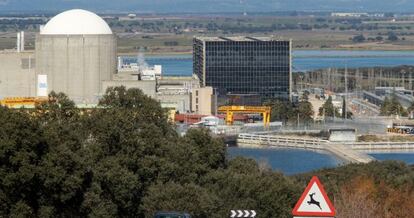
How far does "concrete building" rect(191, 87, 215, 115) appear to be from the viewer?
5800 centimetres

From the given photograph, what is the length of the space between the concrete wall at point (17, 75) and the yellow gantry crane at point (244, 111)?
41.3 ft

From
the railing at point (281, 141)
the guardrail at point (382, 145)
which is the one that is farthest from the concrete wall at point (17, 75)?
the guardrail at point (382, 145)

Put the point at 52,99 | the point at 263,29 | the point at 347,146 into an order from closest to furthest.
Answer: the point at 52,99
the point at 347,146
the point at 263,29

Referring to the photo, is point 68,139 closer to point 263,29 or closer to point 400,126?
point 400,126

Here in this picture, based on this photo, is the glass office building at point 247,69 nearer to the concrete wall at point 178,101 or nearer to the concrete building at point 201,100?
the concrete building at point 201,100

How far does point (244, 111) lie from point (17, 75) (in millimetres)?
15018

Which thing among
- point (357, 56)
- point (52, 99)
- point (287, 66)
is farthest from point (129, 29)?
point (52, 99)

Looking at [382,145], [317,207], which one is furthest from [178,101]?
[317,207]

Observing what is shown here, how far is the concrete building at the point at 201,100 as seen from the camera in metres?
58.0

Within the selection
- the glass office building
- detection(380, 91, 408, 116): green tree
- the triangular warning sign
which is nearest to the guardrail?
the glass office building

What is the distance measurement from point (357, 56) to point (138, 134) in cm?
12094

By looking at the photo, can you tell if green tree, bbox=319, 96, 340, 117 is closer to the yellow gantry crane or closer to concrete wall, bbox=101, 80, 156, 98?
the yellow gantry crane

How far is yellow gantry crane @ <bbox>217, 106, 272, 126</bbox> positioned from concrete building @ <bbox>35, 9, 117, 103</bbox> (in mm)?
13150

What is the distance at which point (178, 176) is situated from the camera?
20453 mm
